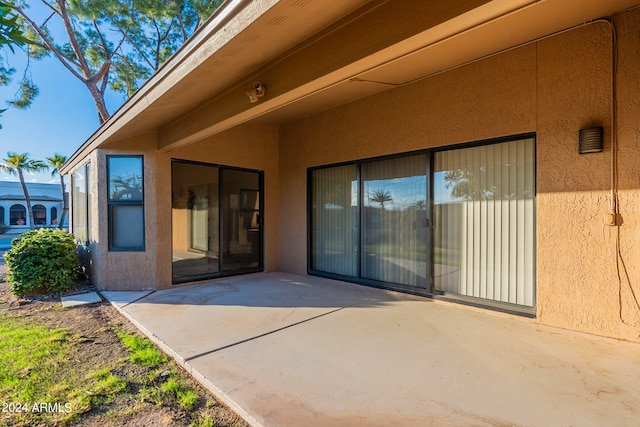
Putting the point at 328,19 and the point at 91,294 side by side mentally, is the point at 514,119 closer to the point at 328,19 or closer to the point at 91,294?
the point at 328,19

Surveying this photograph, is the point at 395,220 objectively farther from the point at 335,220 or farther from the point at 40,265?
the point at 40,265

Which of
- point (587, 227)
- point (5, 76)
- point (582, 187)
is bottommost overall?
point (587, 227)

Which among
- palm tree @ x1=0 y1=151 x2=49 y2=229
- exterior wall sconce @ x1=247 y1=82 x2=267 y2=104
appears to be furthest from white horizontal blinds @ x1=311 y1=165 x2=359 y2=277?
palm tree @ x1=0 y1=151 x2=49 y2=229

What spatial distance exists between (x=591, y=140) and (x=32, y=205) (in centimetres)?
2896

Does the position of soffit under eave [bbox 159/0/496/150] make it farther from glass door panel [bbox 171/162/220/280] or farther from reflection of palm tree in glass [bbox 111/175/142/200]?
reflection of palm tree in glass [bbox 111/175/142/200]

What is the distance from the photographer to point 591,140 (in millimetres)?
3316

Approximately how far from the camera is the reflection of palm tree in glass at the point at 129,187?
5.62 m

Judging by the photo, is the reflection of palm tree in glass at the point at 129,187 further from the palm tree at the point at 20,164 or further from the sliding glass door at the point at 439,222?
the palm tree at the point at 20,164

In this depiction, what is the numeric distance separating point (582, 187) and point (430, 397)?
2.75 metres

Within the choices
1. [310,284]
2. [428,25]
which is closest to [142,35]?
[310,284]

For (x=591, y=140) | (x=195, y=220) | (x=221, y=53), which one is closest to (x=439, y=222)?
(x=591, y=140)

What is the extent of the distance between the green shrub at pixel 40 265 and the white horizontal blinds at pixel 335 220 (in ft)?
13.9

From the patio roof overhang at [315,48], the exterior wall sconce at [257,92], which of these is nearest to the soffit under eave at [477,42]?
the patio roof overhang at [315,48]

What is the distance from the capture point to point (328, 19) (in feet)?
8.29
